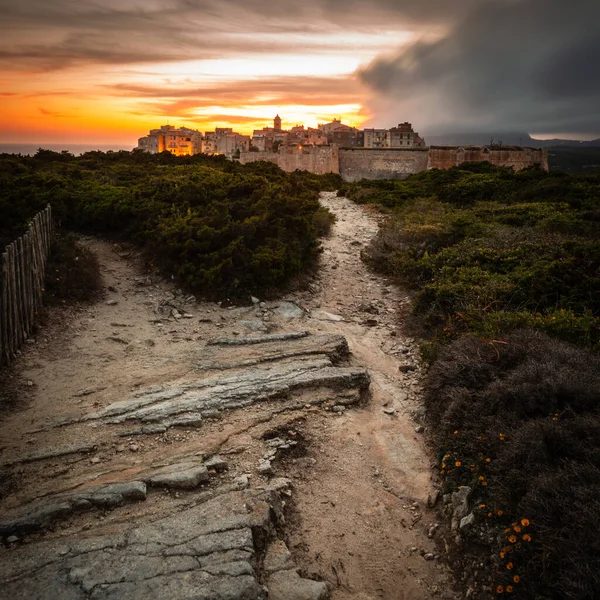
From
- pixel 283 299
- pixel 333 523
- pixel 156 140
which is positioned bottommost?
pixel 333 523

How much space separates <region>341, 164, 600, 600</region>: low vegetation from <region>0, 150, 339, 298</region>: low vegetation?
3223 mm

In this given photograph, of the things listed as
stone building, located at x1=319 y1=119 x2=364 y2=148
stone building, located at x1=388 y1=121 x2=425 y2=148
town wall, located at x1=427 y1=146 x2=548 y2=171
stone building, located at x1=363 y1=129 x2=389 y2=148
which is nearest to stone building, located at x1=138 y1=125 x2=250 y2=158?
stone building, located at x1=319 y1=119 x2=364 y2=148

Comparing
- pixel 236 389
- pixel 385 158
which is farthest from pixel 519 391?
pixel 385 158

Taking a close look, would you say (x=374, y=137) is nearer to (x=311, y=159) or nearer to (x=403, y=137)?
(x=403, y=137)

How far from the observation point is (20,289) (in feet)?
Answer: 26.5

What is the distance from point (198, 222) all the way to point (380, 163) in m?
39.9

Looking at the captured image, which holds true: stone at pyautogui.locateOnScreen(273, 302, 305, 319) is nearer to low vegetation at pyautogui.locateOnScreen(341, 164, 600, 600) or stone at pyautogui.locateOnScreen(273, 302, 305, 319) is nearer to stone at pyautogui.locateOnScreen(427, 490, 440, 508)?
low vegetation at pyautogui.locateOnScreen(341, 164, 600, 600)

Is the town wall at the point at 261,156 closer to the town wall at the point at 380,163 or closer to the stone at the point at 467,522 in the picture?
the town wall at the point at 380,163

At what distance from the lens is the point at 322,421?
6441 millimetres

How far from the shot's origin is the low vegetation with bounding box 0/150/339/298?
443 inches

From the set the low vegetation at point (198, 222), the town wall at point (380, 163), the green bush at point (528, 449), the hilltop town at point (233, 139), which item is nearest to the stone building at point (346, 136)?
the hilltop town at point (233, 139)

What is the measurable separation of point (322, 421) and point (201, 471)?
6.35 ft

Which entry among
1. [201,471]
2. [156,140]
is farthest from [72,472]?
[156,140]

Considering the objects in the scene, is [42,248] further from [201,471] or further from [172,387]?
[201,471]
